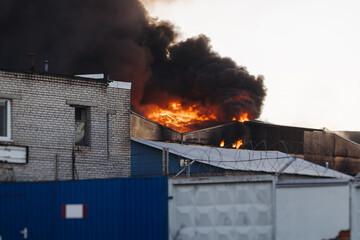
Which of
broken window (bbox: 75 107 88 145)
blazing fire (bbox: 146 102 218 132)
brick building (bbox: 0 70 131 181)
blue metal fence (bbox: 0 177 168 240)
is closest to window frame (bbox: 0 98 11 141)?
brick building (bbox: 0 70 131 181)

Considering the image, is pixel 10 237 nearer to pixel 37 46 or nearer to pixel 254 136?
pixel 254 136

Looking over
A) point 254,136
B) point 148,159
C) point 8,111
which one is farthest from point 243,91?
point 8,111

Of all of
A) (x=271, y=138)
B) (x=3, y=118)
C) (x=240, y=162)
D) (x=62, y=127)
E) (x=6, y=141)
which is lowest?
(x=240, y=162)

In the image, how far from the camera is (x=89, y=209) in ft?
47.1

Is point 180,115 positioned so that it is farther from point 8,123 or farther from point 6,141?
point 6,141

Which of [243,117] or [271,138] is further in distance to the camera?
[243,117]

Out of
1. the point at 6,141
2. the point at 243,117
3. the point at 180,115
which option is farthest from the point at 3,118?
the point at 243,117

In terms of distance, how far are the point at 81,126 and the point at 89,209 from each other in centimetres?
877

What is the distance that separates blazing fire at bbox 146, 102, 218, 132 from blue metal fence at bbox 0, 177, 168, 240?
2173 cm

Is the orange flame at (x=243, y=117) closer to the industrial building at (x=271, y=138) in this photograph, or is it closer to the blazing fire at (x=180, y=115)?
the blazing fire at (x=180, y=115)

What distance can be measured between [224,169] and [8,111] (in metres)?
7.52

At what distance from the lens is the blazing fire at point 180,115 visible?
3694 centimetres

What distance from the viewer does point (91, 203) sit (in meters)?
14.4

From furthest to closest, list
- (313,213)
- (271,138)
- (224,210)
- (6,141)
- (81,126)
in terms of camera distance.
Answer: (271,138) → (81,126) → (6,141) → (224,210) → (313,213)
